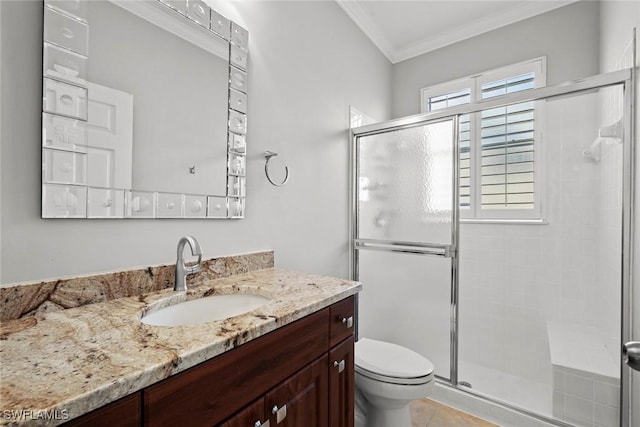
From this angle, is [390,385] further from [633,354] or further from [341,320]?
[633,354]

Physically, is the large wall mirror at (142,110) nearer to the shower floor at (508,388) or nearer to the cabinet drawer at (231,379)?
the cabinet drawer at (231,379)

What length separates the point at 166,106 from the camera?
121 cm

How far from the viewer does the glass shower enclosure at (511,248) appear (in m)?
1.59

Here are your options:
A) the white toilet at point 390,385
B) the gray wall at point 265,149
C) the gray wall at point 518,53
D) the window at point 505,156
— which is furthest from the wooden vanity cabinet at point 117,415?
the gray wall at point 518,53

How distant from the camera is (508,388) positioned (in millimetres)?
1995

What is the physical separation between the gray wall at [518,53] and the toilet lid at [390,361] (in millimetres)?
2229

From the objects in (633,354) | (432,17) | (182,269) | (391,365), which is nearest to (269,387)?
(182,269)

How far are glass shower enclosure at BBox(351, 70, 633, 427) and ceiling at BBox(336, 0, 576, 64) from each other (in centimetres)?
95

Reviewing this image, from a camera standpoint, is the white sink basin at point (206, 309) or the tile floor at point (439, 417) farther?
the tile floor at point (439, 417)

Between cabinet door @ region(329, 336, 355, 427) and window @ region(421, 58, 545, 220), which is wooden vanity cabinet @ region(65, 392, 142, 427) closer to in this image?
cabinet door @ region(329, 336, 355, 427)

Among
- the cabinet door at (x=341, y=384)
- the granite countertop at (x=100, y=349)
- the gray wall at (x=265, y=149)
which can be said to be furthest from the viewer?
the cabinet door at (x=341, y=384)

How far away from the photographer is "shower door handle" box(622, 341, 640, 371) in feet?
2.00

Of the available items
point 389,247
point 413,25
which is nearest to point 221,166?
point 389,247

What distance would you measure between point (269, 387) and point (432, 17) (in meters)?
2.86
